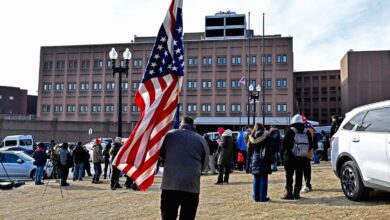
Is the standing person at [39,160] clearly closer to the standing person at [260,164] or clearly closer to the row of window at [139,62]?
the standing person at [260,164]

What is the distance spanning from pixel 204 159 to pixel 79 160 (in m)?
13.7

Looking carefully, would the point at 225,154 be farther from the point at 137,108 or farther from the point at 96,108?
the point at 96,108

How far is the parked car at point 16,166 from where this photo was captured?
19.3 metres

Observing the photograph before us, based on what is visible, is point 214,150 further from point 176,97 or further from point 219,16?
point 219,16

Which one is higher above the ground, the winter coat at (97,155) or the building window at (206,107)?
the building window at (206,107)

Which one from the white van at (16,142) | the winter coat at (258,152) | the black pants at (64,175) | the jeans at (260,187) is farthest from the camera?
the white van at (16,142)

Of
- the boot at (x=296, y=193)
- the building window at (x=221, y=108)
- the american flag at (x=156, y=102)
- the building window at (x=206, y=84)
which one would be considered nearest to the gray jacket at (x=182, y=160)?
the american flag at (x=156, y=102)

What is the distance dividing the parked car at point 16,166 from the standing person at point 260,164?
552 inches

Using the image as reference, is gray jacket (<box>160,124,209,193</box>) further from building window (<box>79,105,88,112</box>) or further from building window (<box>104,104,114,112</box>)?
building window (<box>79,105,88,112</box>)

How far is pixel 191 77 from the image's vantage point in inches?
2778

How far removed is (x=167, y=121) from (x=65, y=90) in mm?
74188

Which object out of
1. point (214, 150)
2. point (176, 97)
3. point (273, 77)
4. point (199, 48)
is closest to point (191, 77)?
point (199, 48)

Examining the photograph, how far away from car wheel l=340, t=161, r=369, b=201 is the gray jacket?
4.16m

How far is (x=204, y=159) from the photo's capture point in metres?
5.51
